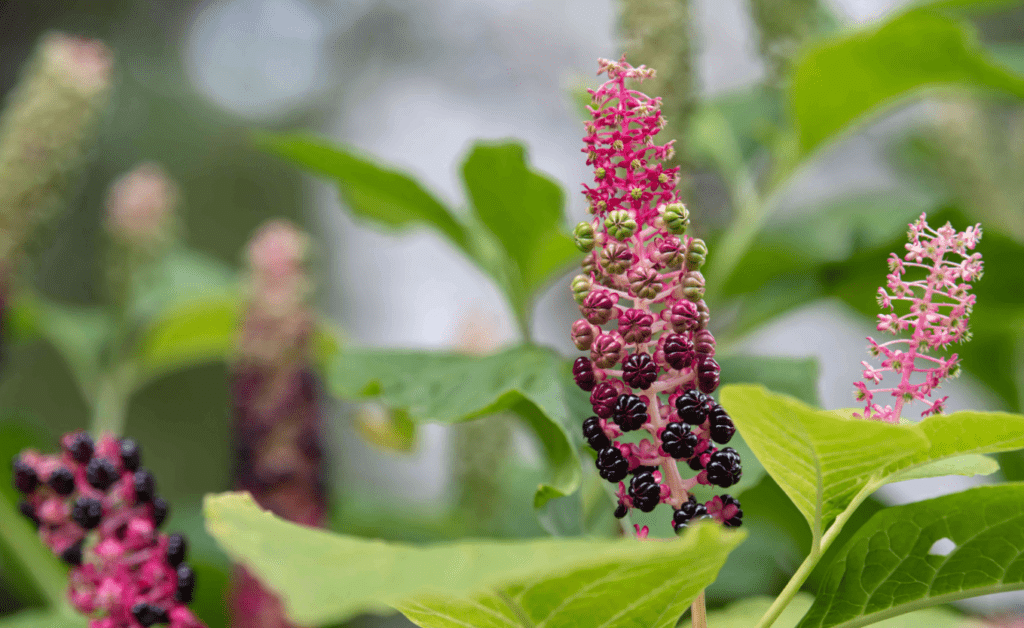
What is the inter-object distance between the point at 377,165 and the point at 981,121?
1.37m

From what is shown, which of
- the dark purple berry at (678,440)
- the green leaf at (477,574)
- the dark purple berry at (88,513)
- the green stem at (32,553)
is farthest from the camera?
the green stem at (32,553)

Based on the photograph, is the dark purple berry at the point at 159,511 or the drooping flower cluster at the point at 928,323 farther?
the dark purple berry at the point at 159,511

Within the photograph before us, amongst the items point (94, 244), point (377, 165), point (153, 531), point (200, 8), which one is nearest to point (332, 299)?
point (94, 244)

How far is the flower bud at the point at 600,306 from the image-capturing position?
45 centimetres

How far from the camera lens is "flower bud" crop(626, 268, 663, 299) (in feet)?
1.47

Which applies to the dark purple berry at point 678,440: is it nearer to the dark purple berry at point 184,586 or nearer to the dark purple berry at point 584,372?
the dark purple berry at point 584,372

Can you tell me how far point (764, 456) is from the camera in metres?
0.46

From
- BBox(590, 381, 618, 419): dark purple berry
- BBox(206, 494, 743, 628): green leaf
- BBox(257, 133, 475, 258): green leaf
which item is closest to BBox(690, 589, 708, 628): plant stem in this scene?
BBox(206, 494, 743, 628): green leaf

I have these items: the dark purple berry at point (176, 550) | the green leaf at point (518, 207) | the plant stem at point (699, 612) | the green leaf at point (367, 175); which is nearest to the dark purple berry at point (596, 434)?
the plant stem at point (699, 612)

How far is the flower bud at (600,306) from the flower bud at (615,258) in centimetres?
1

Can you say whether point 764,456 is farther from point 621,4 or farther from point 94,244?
point 94,244

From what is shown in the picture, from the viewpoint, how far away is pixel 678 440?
16.9 inches

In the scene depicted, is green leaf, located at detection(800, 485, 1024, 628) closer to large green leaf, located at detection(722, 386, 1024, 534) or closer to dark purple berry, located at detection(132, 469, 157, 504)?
large green leaf, located at detection(722, 386, 1024, 534)

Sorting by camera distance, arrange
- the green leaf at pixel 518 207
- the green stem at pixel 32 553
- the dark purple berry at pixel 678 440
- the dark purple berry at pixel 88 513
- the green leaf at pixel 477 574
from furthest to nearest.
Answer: the green stem at pixel 32 553
the green leaf at pixel 518 207
the dark purple berry at pixel 88 513
the dark purple berry at pixel 678 440
the green leaf at pixel 477 574
